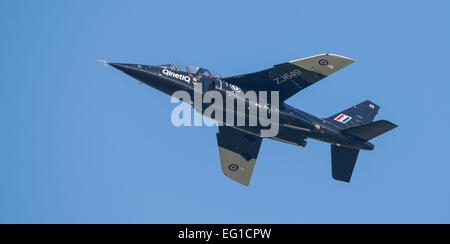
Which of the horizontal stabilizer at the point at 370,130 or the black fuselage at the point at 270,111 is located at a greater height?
the black fuselage at the point at 270,111

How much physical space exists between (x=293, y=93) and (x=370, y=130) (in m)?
5.77

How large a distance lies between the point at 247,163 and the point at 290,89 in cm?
831

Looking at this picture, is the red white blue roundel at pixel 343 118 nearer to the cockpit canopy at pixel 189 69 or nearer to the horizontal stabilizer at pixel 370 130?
the horizontal stabilizer at pixel 370 130

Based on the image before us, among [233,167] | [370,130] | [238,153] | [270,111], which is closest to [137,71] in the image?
[270,111]

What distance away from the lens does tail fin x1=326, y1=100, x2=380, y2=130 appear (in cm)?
4691

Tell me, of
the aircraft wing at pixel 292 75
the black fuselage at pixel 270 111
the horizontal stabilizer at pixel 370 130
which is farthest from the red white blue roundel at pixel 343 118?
Answer: the aircraft wing at pixel 292 75

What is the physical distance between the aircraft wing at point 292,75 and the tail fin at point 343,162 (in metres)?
5.92

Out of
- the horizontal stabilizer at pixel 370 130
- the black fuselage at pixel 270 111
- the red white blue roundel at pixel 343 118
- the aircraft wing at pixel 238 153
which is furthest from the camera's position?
the aircraft wing at pixel 238 153

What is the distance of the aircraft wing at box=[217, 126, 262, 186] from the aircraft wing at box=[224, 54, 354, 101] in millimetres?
5818

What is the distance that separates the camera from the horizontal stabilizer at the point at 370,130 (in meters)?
42.2

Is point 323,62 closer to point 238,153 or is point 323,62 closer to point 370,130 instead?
point 370,130

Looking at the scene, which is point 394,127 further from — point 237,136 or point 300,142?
point 237,136

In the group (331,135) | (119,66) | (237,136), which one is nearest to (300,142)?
(331,135)

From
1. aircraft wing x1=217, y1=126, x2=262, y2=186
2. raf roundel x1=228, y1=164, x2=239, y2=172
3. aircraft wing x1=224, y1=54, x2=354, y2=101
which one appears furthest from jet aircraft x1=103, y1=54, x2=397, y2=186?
raf roundel x1=228, y1=164, x2=239, y2=172
